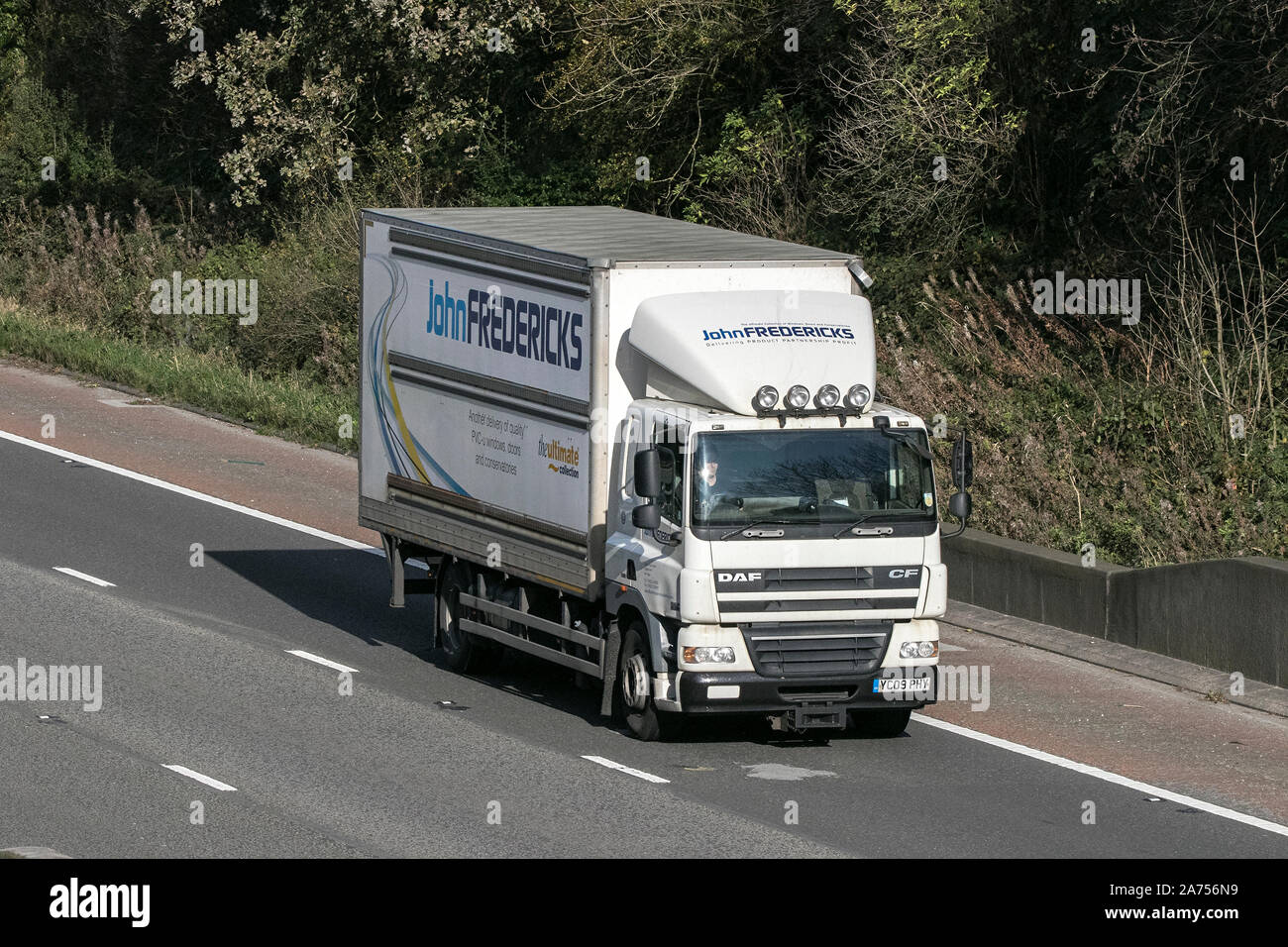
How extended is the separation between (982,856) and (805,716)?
2.38 m

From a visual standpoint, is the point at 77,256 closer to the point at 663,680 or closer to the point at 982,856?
the point at 663,680

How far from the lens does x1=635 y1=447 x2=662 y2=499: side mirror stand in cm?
1324

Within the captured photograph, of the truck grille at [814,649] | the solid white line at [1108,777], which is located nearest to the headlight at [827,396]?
the truck grille at [814,649]

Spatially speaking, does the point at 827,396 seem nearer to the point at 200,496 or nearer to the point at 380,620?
the point at 380,620

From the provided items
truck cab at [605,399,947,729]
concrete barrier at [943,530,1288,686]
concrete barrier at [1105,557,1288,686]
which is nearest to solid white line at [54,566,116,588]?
truck cab at [605,399,947,729]

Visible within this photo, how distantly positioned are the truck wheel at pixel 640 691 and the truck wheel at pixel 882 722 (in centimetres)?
134

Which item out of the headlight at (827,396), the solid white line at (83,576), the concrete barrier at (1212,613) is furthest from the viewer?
the solid white line at (83,576)

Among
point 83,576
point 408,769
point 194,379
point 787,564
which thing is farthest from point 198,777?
point 194,379


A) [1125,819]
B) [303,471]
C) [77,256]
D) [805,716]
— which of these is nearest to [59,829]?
[805,716]

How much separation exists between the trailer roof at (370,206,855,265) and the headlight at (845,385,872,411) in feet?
3.74

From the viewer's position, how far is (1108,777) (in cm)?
1347

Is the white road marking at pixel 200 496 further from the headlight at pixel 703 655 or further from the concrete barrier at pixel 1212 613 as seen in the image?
the concrete barrier at pixel 1212 613

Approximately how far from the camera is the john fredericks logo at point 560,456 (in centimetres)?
1434

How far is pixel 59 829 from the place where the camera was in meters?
11.5
